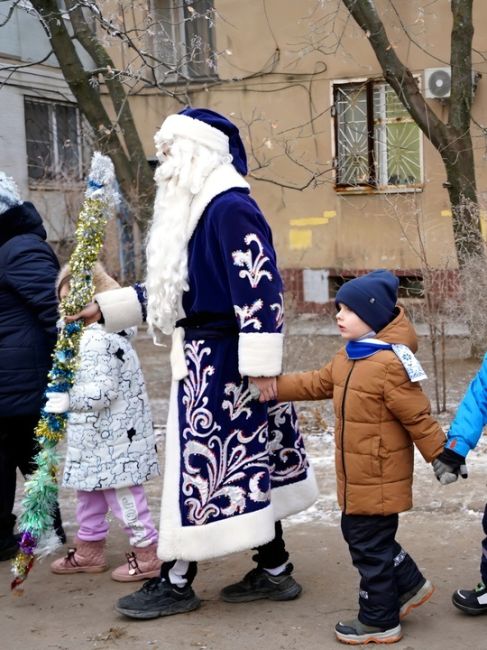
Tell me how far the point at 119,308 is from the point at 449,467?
1616 mm

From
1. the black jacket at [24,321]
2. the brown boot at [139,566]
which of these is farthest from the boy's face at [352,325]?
the black jacket at [24,321]

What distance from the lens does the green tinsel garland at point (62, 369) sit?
4.03 meters

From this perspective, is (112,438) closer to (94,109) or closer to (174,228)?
(174,228)

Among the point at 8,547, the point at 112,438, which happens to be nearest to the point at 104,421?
the point at 112,438

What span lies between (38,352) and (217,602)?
5.00ft

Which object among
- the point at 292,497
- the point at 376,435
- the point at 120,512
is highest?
the point at 376,435

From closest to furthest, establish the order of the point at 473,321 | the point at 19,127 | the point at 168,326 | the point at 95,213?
1. the point at 168,326
2. the point at 95,213
3. the point at 473,321
4. the point at 19,127

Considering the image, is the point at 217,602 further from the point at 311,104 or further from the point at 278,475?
the point at 311,104

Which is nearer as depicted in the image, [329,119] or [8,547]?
[8,547]

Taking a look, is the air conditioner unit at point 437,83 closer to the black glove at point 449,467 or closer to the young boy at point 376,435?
the young boy at point 376,435

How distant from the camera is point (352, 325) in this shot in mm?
3473

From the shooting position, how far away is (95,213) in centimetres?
415

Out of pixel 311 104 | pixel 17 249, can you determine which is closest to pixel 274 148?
pixel 311 104

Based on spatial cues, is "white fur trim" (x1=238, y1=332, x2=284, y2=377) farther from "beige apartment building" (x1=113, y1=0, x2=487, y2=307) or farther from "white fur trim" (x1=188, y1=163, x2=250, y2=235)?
"beige apartment building" (x1=113, y1=0, x2=487, y2=307)
